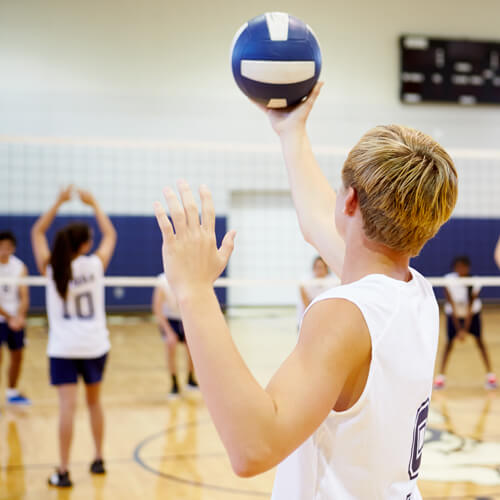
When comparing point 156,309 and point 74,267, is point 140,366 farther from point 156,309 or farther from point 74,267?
point 74,267

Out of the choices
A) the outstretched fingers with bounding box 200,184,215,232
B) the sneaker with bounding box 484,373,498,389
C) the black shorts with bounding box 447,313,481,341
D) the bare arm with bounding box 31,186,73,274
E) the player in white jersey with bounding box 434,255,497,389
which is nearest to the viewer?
the outstretched fingers with bounding box 200,184,215,232

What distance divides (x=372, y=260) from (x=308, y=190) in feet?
1.74

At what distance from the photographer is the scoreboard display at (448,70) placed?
12.5 m

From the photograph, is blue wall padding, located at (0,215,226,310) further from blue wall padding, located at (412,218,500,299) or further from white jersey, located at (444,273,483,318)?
white jersey, located at (444,273,483,318)

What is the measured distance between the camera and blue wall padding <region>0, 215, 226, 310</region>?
1176cm

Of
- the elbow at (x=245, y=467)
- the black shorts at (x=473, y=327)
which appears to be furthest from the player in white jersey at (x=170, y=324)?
the elbow at (x=245, y=467)

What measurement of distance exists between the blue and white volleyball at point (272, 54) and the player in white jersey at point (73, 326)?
2.51m

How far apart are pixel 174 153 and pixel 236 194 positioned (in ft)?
4.44

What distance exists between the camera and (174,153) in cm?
1223

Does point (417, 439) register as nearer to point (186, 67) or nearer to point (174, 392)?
point (174, 392)

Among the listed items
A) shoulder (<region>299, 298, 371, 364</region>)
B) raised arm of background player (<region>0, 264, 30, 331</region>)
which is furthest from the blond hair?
raised arm of background player (<region>0, 264, 30, 331</region>)

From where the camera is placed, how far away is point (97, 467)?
4.32m

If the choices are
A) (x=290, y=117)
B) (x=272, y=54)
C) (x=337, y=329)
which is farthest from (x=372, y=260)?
(x=272, y=54)

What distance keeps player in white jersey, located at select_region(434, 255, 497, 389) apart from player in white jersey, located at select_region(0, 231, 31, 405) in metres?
3.96
